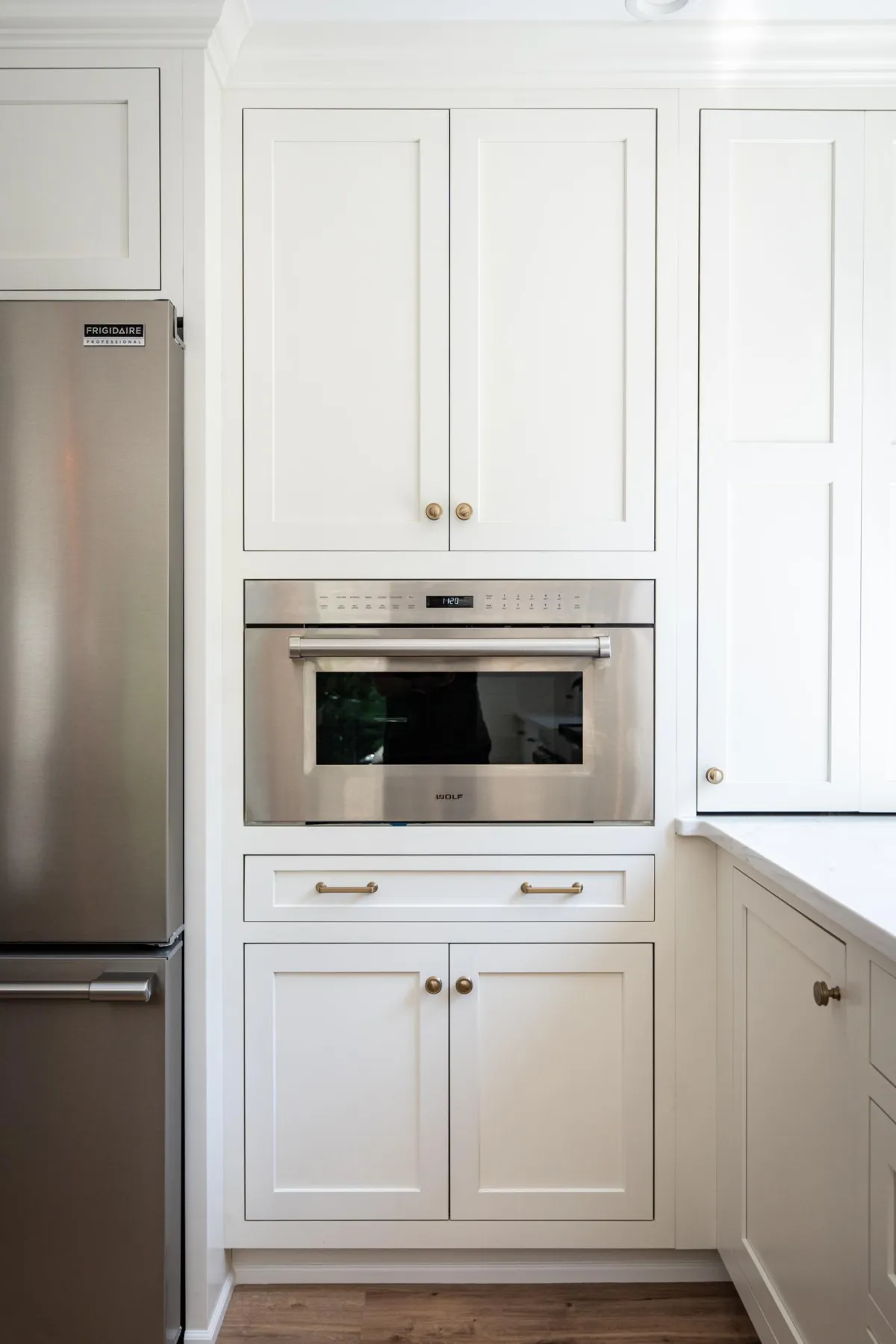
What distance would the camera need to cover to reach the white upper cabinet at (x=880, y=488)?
177cm

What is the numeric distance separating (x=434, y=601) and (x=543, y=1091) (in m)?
1.02

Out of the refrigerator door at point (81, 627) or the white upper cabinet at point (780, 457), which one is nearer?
the refrigerator door at point (81, 627)

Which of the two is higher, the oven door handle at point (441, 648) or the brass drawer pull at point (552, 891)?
the oven door handle at point (441, 648)

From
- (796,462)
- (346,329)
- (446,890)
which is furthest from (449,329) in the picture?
(446,890)

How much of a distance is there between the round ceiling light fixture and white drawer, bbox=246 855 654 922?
63.7 inches

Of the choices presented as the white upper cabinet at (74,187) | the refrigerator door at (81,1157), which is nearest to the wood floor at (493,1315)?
the refrigerator door at (81,1157)

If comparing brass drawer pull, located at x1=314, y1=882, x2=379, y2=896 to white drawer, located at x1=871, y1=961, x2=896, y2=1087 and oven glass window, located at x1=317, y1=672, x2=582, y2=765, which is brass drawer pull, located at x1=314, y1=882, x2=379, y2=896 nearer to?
oven glass window, located at x1=317, y1=672, x2=582, y2=765

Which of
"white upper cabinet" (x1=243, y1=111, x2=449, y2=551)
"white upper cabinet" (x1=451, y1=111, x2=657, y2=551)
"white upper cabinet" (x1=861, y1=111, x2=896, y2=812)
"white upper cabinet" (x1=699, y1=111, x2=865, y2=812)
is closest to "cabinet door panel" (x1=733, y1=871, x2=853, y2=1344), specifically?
"white upper cabinet" (x1=699, y1=111, x2=865, y2=812)

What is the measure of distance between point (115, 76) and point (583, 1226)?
2393mm

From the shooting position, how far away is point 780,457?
5.88 ft

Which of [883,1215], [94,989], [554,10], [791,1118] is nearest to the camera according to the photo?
[883,1215]

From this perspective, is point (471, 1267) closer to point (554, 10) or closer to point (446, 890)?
point (446, 890)

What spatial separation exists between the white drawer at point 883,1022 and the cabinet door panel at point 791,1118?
89 mm

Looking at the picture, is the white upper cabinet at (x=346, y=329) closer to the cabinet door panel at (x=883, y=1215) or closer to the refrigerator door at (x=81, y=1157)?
the refrigerator door at (x=81, y=1157)
